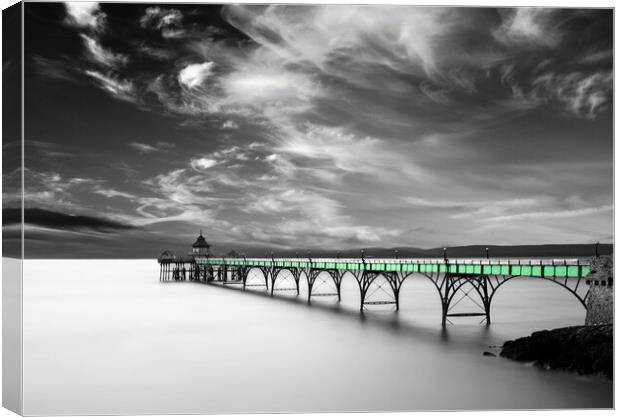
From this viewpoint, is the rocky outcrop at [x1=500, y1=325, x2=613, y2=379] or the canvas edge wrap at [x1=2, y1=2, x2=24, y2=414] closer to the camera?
the canvas edge wrap at [x1=2, y1=2, x2=24, y2=414]

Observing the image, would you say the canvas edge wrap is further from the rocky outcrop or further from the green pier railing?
the green pier railing

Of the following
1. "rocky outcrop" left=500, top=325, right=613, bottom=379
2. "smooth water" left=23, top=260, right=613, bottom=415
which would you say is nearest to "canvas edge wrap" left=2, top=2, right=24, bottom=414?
"smooth water" left=23, top=260, right=613, bottom=415

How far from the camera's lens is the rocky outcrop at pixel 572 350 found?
22234 millimetres

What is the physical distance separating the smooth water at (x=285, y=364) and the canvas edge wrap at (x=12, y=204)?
4.90 metres

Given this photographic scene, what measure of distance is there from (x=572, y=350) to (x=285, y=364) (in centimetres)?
1154

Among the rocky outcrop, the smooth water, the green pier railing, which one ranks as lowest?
the smooth water

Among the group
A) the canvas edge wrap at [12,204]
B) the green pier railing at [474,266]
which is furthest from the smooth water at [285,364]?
the canvas edge wrap at [12,204]

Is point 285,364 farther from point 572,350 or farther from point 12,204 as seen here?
point 12,204

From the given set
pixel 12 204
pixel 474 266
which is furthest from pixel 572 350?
pixel 12 204

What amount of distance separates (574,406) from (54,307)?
55497 millimetres

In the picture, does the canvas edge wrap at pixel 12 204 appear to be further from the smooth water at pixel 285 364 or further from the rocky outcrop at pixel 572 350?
the rocky outcrop at pixel 572 350

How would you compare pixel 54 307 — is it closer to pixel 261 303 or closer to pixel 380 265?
pixel 261 303

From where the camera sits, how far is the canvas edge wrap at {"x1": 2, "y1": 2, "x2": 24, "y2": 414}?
14.8m

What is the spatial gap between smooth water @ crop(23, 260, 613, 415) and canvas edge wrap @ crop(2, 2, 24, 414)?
4899 millimetres
